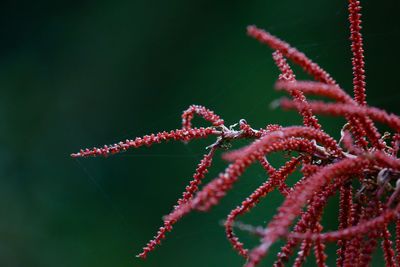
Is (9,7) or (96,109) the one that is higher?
(9,7)

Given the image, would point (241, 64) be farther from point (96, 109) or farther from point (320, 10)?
point (96, 109)

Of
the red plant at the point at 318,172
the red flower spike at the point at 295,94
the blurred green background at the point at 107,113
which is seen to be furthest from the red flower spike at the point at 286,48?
the blurred green background at the point at 107,113

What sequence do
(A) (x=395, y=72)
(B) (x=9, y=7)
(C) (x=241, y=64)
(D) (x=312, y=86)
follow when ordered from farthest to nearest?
1. (B) (x=9, y=7)
2. (C) (x=241, y=64)
3. (A) (x=395, y=72)
4. (D) (x=312, y=86)

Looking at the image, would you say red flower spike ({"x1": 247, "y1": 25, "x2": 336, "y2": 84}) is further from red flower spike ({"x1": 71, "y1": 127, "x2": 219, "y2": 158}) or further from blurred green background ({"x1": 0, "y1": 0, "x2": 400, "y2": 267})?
blurred green background ({"x1": 0, "y1": 0, "x2": 400, "y2": 267})

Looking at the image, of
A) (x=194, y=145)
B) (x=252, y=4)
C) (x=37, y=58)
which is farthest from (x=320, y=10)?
(x=37, y=58)

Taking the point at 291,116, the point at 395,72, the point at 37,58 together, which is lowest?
the point at 291,116

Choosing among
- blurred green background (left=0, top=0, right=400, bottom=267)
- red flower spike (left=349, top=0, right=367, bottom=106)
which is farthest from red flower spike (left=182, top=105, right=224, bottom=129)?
blurred green background (left=0, top=0, right=400, bottom=267)

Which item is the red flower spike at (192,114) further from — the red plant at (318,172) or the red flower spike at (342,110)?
the red flower spike at (342,110)
